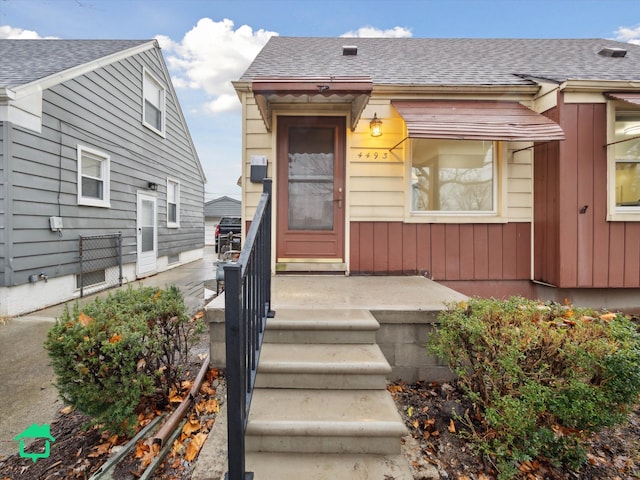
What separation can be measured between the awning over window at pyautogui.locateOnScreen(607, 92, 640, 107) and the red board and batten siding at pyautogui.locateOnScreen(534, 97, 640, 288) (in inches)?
5.4

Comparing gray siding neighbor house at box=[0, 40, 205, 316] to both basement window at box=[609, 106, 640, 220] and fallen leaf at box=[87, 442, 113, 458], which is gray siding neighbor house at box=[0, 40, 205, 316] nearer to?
fallen leaf at box=[87, 442, 113, 458]

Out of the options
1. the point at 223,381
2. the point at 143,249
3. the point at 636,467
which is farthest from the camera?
the point at 143,249

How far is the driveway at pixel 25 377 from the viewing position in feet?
6.50

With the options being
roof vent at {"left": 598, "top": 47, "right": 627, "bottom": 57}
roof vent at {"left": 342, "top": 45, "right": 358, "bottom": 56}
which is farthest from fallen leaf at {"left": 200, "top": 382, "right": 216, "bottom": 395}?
roof vent at {"left": 598, "top": 47, "right": 627, "bottom": 57}

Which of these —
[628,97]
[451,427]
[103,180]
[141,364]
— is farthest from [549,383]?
[103,180]

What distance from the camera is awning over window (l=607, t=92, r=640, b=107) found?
3.30 m

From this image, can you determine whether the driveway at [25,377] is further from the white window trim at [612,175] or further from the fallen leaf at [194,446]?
the white window trim at [612,175]

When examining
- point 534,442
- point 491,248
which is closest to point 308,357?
point 534,442

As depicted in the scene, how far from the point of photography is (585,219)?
359cm

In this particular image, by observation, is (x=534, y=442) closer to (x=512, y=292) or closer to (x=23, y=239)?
(x=512, y=292)

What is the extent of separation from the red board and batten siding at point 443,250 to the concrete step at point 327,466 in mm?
2512

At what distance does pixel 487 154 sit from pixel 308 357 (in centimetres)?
368

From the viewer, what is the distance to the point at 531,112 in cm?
372

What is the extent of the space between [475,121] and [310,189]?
6.97 ft
